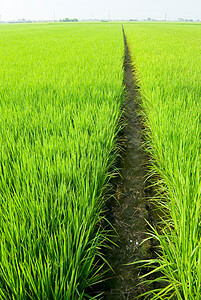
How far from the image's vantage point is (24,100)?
7.52 feet

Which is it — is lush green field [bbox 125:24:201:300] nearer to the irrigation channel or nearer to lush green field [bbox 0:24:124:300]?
the irrigation channel

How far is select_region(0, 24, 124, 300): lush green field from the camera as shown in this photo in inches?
30.0

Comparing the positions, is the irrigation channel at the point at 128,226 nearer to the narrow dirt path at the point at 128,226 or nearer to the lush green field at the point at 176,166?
the narrow dirt path at the point at 128,226

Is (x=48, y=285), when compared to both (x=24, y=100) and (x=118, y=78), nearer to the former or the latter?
(x=24, y=100)

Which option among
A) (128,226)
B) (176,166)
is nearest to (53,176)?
(128,226)

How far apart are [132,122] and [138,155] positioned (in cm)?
82

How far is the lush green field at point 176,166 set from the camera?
857mm

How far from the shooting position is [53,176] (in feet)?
3.98

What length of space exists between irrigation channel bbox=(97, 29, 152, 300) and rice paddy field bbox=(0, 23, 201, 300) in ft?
0.23

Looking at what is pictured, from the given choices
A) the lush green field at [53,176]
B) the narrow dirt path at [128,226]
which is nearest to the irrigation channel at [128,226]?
the narrow dirt path at [128,226]

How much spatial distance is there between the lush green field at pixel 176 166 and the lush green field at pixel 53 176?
0.32 meters

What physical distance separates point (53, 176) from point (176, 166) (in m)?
0.65

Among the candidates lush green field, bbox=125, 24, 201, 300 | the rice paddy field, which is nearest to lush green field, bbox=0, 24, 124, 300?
the rice paddy field

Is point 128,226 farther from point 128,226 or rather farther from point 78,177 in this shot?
point 78,177
